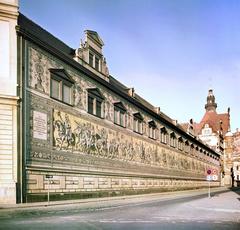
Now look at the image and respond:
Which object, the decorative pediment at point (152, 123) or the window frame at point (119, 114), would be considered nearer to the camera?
the window frame at point (119, 114)

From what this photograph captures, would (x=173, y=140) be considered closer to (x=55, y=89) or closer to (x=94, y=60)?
(x=94, y=60)

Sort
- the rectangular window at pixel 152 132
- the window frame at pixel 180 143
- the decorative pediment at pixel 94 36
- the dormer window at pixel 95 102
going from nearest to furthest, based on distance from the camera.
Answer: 1. the dormer window at pixel 95 102
2. the decorative pediment at pixel 94 36
3. the rectangular window at pixel 152 132
4. the window frame at pixel 180 143

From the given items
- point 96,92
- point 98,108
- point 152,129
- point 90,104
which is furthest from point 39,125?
point 152,129

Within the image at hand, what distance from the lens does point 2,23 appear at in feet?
73.0

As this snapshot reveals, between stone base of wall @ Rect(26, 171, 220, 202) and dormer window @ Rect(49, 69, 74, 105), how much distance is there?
496cm

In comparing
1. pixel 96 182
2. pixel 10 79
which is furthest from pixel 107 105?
pixel 10 79

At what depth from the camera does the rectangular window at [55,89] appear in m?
25.9

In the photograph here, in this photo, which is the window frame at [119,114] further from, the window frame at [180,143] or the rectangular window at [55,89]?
the window frame at [180,143]

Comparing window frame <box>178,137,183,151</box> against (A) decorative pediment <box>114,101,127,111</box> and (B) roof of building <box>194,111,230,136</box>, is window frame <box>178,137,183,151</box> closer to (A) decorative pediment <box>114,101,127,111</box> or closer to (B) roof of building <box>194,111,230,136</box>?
(A) decorative pediment <box>114,101,127,111</box>

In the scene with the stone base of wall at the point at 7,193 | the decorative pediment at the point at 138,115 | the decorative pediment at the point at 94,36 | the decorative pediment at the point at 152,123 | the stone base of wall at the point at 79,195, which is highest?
the decorative pediment at the point at 94,36

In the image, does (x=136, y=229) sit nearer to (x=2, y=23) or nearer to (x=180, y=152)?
(x=2, y=23)

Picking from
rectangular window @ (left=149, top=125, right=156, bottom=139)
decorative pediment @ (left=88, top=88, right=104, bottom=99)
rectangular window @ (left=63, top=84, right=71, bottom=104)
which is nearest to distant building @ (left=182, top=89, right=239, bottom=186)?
rectangular window @ (left=149, top=125, right=156, bottom=139)

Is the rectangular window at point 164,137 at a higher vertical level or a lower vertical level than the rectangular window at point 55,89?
lower

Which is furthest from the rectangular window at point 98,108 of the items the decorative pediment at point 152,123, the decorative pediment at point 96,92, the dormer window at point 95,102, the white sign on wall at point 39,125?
the decorative pediment at point 152,123
